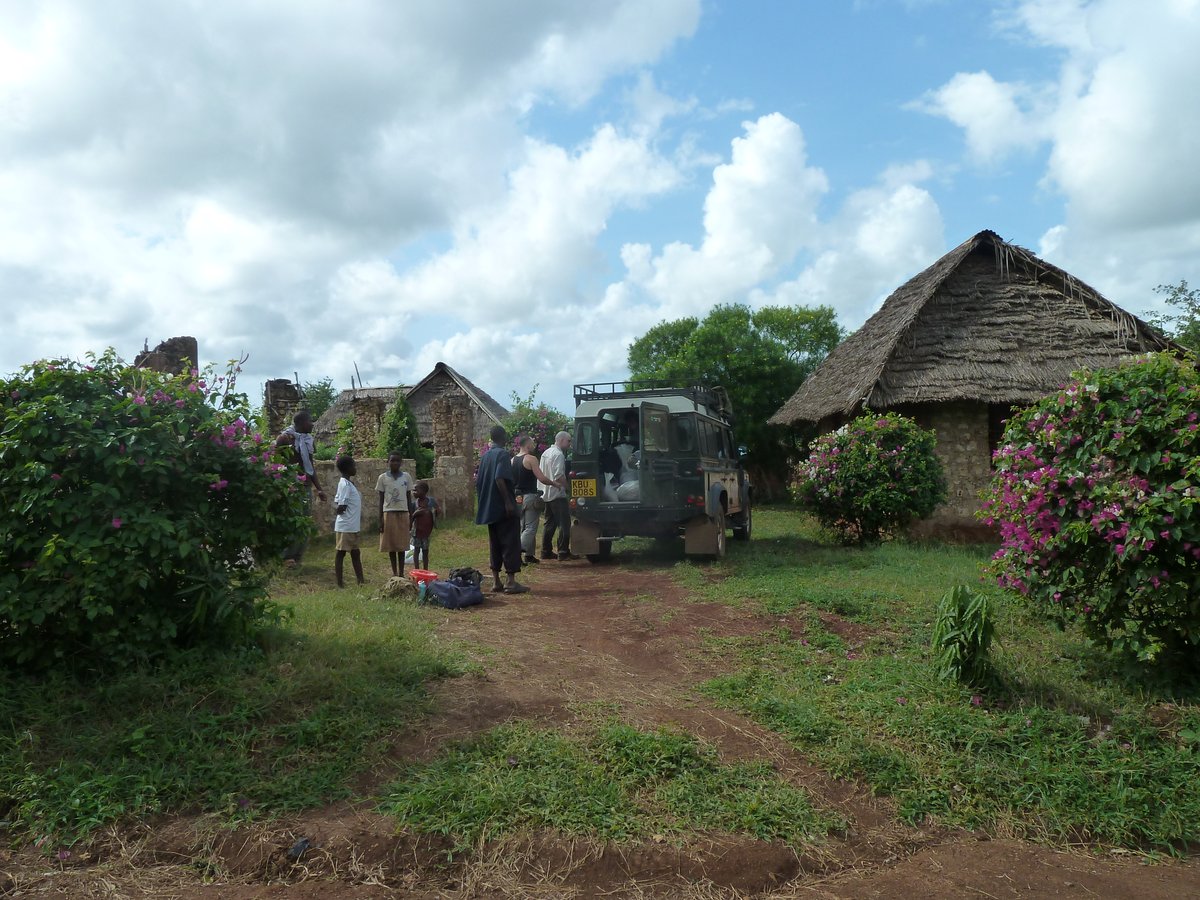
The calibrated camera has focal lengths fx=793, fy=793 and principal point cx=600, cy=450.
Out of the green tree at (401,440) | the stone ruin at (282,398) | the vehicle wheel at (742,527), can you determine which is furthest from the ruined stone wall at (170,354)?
the vehicle wheel at (742,527)

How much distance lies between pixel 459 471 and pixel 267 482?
10.5 m

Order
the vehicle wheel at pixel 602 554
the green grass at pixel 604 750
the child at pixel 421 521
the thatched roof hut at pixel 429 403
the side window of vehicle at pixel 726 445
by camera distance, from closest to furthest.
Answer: the green grass at pixel 604 750 < the child at pixel 421 521 < the vehicle wheel at pixel 602 554 < the side window of vehicle at pixel 726 445 < the thatched roof hut at pixel 429 403

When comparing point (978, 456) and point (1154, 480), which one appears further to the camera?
point (978, 456)

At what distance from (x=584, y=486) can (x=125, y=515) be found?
6.06 metres

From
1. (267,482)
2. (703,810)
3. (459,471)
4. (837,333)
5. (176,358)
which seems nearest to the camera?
(703,810)

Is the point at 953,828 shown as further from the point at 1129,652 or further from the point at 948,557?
the point at 948,557

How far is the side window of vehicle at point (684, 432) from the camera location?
990 centimetres

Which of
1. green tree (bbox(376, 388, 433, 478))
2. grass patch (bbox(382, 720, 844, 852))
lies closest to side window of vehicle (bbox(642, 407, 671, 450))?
grass patch (bbox(382, 720, 844, 852))

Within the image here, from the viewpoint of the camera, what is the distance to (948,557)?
9.77 m

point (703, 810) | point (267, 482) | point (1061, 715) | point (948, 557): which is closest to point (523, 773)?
point (703, 810)

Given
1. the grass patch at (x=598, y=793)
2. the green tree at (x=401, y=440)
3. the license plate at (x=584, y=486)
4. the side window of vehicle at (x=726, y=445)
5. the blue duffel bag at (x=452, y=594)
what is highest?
the green tree at (x=401, y=440)

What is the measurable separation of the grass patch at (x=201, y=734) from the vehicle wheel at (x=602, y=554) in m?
5.25

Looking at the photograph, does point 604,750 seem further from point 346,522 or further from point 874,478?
point 874,478

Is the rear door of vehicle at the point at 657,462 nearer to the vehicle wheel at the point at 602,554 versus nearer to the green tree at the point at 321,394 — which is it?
the vehicle wheel at the point at 602,554
